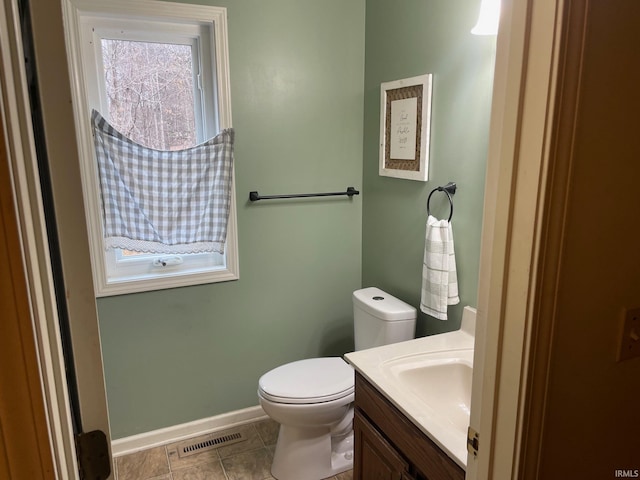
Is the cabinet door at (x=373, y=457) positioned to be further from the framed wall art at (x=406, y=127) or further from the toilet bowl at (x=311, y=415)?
the framed wall art at (x=406, y=127)

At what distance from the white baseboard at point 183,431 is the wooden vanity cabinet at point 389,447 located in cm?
102

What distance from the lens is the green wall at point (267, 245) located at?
7.22ft

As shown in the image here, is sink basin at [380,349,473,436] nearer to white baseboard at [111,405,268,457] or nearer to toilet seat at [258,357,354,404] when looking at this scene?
toilet seat at [258,357,354,404]

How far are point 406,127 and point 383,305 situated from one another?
0.82 metres

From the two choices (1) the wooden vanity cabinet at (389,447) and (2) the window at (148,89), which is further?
(2) the window at (148,89)

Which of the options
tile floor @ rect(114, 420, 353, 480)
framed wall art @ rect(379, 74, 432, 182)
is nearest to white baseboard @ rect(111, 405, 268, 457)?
tile floor @ rect(114, 420, 353, 480)

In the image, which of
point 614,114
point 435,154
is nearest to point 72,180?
point 614,114

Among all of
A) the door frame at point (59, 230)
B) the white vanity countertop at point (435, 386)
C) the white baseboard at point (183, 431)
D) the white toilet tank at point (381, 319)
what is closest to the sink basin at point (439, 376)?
the white vanity countertop at point (435, 386)

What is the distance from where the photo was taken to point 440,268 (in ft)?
5.92

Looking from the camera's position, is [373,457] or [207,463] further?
[207,463]

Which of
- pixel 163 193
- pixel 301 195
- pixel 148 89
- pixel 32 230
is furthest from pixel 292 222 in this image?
pixel 32 230

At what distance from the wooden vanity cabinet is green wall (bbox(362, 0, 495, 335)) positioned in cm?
58

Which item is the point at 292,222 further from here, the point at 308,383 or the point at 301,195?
the point at 308,383

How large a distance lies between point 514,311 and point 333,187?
5.82 feet
